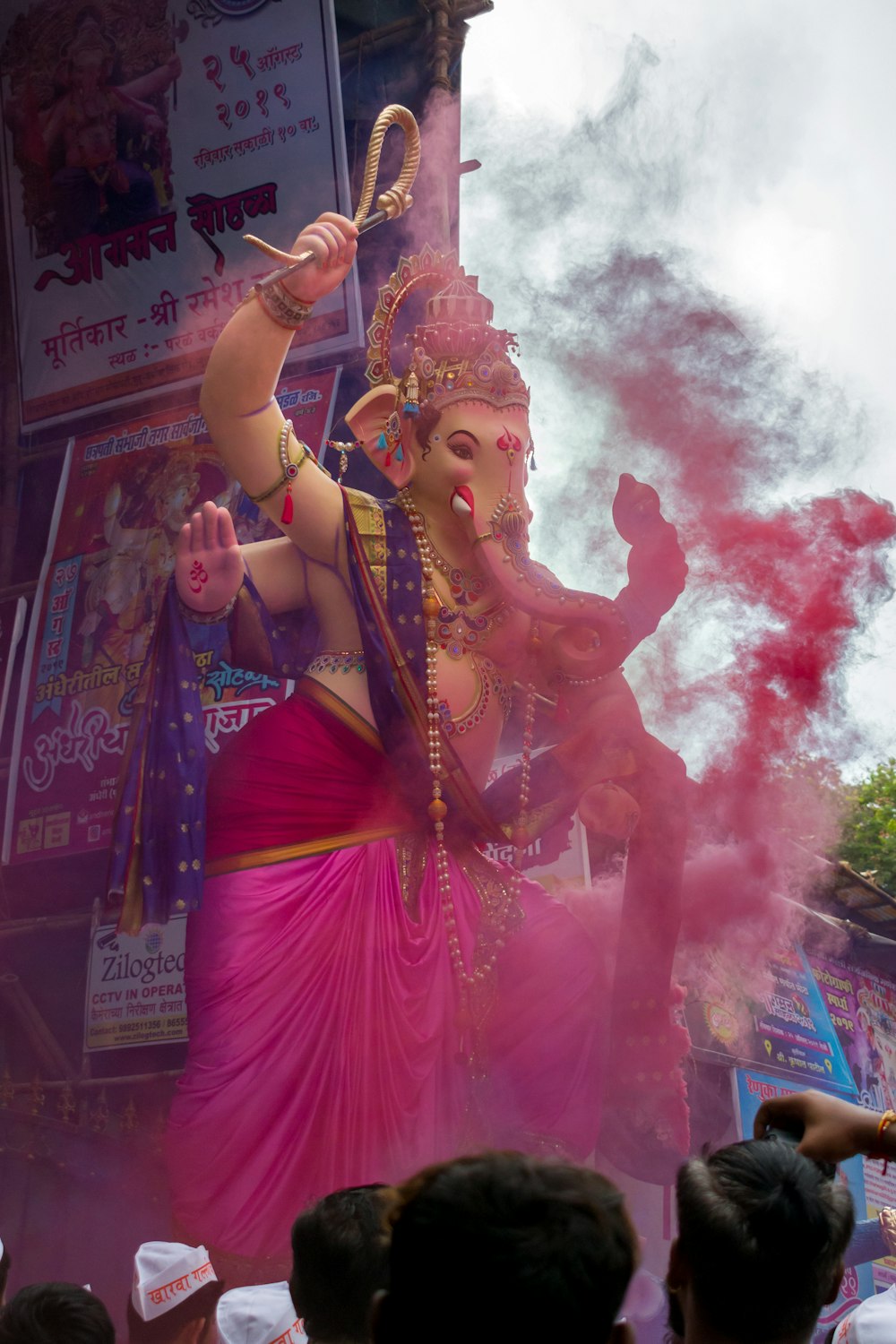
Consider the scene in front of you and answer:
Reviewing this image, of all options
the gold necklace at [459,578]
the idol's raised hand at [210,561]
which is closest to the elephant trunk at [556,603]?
the gold necklace at [459,578]

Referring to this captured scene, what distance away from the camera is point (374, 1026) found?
376 cm

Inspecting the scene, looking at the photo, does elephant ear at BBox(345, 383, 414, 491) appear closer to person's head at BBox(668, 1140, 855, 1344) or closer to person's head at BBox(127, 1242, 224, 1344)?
person's head at BBox(127, 1242, 224, 1344)

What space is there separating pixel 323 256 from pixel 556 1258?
10.6 ft

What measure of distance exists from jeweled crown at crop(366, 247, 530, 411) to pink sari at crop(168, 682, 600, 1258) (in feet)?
3.31

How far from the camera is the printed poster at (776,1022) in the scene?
14.8ft

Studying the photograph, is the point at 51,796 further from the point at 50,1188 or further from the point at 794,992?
the point at 794,992

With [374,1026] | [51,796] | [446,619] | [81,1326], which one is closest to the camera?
[81,1326]

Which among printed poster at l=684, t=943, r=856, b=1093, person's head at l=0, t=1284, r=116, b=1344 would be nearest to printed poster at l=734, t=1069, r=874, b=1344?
printed poster at l=684, t=943, r=856, b=1093

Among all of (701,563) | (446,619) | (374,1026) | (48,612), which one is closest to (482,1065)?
(374,1026)

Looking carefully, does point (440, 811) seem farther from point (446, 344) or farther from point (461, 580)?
point (446, 344)

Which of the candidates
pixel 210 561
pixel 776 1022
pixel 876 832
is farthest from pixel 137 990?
pixel 876 832

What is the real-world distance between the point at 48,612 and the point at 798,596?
308 centimetres

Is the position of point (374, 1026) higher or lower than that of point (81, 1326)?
higher

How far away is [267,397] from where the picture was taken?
3.84 m
